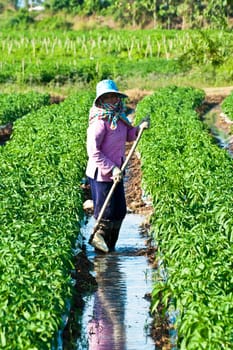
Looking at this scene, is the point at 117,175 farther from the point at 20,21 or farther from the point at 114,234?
the point at 20,21

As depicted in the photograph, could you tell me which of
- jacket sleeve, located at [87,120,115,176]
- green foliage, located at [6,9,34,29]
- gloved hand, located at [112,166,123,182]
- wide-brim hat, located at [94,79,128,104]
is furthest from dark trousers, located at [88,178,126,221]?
green foliage, located at [6,9,34,29]

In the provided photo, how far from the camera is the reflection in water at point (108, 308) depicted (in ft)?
22.2

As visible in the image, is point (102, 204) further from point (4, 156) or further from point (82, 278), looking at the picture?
point (4, 156)

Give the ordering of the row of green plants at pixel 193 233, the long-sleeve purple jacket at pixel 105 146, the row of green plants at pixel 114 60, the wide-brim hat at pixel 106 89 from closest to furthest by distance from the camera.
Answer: the row of green plants at pixel 193 233
the wide-brim hat at pixel 106 89
the long-sleeve purple jacket at pixel 105 146
the row of green plants at pixel 114 60

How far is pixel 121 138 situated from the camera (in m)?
9.49

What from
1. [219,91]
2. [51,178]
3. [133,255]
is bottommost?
[219,91]

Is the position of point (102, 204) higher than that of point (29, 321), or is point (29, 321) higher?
point (29, 321)

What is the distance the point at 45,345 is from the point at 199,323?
86cm

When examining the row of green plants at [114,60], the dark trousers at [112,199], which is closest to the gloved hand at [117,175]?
the dark trousers at [112,199]

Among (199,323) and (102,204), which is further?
(102,204)

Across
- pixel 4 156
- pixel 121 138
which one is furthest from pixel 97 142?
pixel 4 156

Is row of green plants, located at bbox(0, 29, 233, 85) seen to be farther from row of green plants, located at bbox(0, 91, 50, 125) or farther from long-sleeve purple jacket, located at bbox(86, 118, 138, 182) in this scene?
long-sleeve purple jacket, located at bbox(86, 118, 138, 182)

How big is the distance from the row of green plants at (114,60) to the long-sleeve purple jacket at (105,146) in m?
24.4

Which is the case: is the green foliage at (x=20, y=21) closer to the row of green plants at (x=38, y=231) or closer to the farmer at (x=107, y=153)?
the row of green plants at (x=38, y=231)
